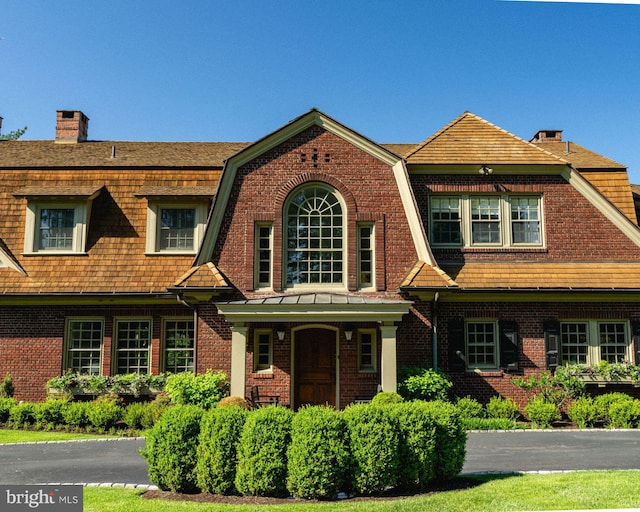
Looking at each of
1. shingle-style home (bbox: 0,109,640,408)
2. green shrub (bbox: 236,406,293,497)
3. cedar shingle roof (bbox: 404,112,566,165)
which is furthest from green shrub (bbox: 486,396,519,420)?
green shrub (bbox: 236,406,293,497)

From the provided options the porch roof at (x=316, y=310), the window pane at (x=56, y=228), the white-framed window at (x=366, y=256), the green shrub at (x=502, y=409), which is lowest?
the green shrub at (x=502, y=409)

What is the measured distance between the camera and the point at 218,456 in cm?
802

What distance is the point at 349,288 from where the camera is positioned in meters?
15.7

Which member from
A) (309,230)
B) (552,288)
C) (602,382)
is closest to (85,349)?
(309,230)

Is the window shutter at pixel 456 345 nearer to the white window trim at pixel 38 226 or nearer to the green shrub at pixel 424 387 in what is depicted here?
the green shrub at pixel 424 387

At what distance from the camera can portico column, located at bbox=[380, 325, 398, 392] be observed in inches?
560

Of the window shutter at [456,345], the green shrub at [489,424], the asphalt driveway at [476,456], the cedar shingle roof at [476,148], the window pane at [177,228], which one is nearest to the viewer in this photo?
the asphalt driveway at [476,456]

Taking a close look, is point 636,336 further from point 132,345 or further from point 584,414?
point 132,345

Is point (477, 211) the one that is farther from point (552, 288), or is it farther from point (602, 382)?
point (602, 382)

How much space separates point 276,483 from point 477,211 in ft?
37.3

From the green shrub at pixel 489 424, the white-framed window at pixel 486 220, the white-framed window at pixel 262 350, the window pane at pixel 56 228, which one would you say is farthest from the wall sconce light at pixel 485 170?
the window pane at pixel 56 228

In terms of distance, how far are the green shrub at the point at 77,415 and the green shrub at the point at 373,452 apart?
28.5 ft

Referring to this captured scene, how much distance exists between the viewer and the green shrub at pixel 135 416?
1419cm

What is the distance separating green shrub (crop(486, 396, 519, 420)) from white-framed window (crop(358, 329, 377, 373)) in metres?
3.01
